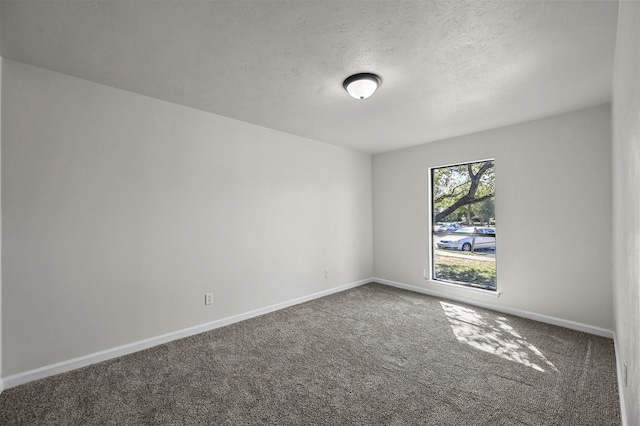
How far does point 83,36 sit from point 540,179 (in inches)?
185

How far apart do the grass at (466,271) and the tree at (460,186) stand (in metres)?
0.71

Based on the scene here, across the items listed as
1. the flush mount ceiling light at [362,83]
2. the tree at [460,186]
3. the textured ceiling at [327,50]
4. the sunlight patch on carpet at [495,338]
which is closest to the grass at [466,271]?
the sunlight patch on carpet at [495,338]

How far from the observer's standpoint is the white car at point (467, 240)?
13.3ft

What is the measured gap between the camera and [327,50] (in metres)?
2.07

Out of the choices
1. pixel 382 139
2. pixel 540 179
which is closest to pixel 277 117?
pixel 382 139

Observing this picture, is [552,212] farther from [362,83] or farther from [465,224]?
[362,83]

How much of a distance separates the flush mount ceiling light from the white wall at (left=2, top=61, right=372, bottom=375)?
167cm

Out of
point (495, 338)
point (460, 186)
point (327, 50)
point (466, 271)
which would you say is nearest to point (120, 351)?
point (327, 50)

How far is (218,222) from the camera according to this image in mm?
3371

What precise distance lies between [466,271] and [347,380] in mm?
2928

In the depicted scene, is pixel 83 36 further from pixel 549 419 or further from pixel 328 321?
pixel 549 419

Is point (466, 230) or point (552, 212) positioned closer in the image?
point (552, 212)

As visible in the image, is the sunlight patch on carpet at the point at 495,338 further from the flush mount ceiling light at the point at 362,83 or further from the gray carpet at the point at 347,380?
the flush mount ceiling light at the point at 362,83

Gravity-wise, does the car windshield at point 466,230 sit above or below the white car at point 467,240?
above
